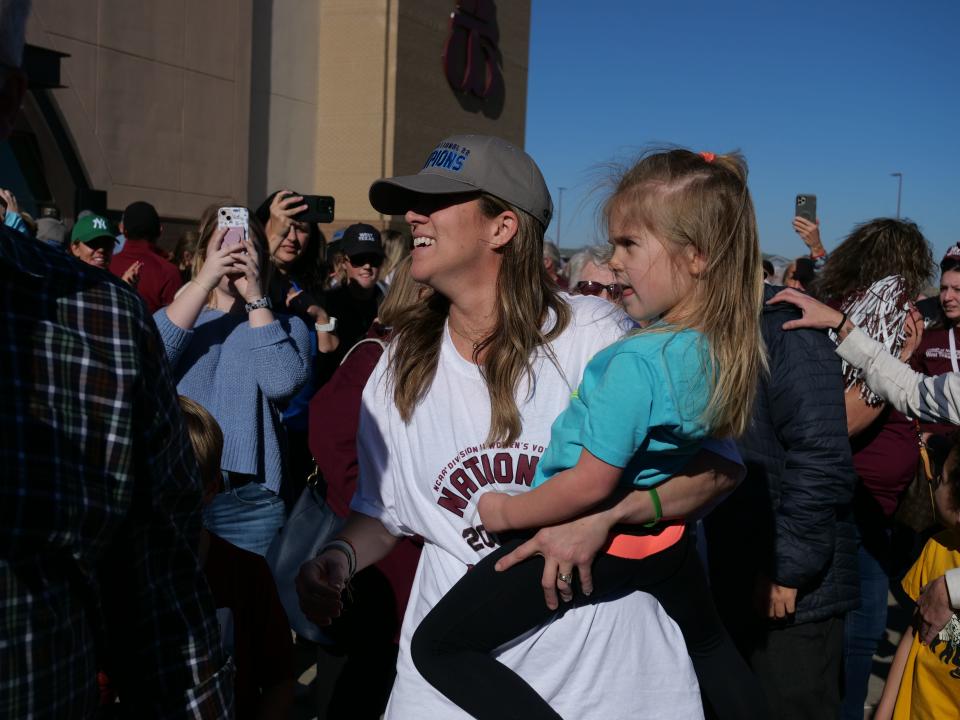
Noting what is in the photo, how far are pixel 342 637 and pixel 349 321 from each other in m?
3.98

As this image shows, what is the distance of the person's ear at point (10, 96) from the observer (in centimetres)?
115

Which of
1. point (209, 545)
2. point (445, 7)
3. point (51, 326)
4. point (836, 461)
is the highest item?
point (445, 7)

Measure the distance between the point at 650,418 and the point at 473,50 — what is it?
24.0m

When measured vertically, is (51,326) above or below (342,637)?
above

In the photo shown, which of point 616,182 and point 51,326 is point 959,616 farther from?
point 51,326

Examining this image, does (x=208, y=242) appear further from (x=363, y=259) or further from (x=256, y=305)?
(x=363, y=259)

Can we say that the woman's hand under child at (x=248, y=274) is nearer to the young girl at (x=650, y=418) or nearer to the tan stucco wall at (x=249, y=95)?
the young girl at (x=650, y=418)

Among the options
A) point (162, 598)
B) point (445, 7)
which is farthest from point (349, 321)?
point (445, 7)

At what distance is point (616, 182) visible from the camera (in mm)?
2148

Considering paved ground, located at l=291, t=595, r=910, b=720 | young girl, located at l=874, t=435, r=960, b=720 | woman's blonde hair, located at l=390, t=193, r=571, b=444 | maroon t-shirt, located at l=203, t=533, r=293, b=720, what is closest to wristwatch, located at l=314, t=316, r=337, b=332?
paved ground, located at l=291, t=595, r=910, b=720

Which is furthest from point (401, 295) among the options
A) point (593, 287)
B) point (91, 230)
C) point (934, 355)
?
point (91, 230)

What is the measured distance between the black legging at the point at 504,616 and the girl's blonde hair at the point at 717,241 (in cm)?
37

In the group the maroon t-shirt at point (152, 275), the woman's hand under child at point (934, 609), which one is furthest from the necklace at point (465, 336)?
the maroon t-shirt at point (152, 275)

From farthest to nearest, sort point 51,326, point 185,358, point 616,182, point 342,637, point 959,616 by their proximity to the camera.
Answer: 1. point 185,358
2. point 342,637
3. point 959,616
4. point 616,182
5. point 51,326
